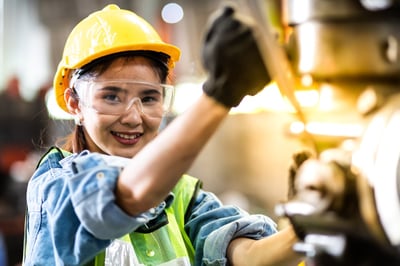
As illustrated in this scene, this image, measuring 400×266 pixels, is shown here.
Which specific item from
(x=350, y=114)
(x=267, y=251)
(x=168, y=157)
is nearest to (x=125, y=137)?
(x=267, y=251)

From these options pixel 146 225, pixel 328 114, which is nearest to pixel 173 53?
pixel 146 225

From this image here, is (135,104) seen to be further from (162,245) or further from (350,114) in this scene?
(350,114)

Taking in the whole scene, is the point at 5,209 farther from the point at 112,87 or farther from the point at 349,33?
the point at 349,33

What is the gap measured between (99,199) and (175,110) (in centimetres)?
407

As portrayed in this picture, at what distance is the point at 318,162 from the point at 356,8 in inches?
10.1

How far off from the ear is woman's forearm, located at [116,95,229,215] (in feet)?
2.29

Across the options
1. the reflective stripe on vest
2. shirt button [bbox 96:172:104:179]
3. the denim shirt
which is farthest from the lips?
shirt button [bbox 96:172:104:179]

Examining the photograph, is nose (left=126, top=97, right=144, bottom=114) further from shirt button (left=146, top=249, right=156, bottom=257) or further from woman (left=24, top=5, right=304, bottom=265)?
shirt button (left=146, top=249, right=156, bottom=257)

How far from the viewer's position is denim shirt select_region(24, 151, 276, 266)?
5.26ft

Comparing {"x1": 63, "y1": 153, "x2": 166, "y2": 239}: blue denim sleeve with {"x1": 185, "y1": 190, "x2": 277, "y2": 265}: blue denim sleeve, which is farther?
{"x1": 185, "y1": 190, "x2": 277, "y2": 265}: blue denim sleeve

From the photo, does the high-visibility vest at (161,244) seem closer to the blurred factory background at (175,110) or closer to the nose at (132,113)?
the nose at (132,113)

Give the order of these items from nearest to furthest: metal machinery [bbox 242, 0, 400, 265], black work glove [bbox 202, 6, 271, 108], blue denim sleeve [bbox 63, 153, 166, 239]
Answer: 1. metal machinery [bbox 242, 0, 400, 265]
2. black work glove [bbox 202, 6, 271, 108]
3. blue denim sleeve [bbox 63, 153, 166, 239]

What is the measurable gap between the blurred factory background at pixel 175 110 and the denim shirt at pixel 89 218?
2830mm

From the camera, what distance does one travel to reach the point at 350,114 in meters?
1.27
